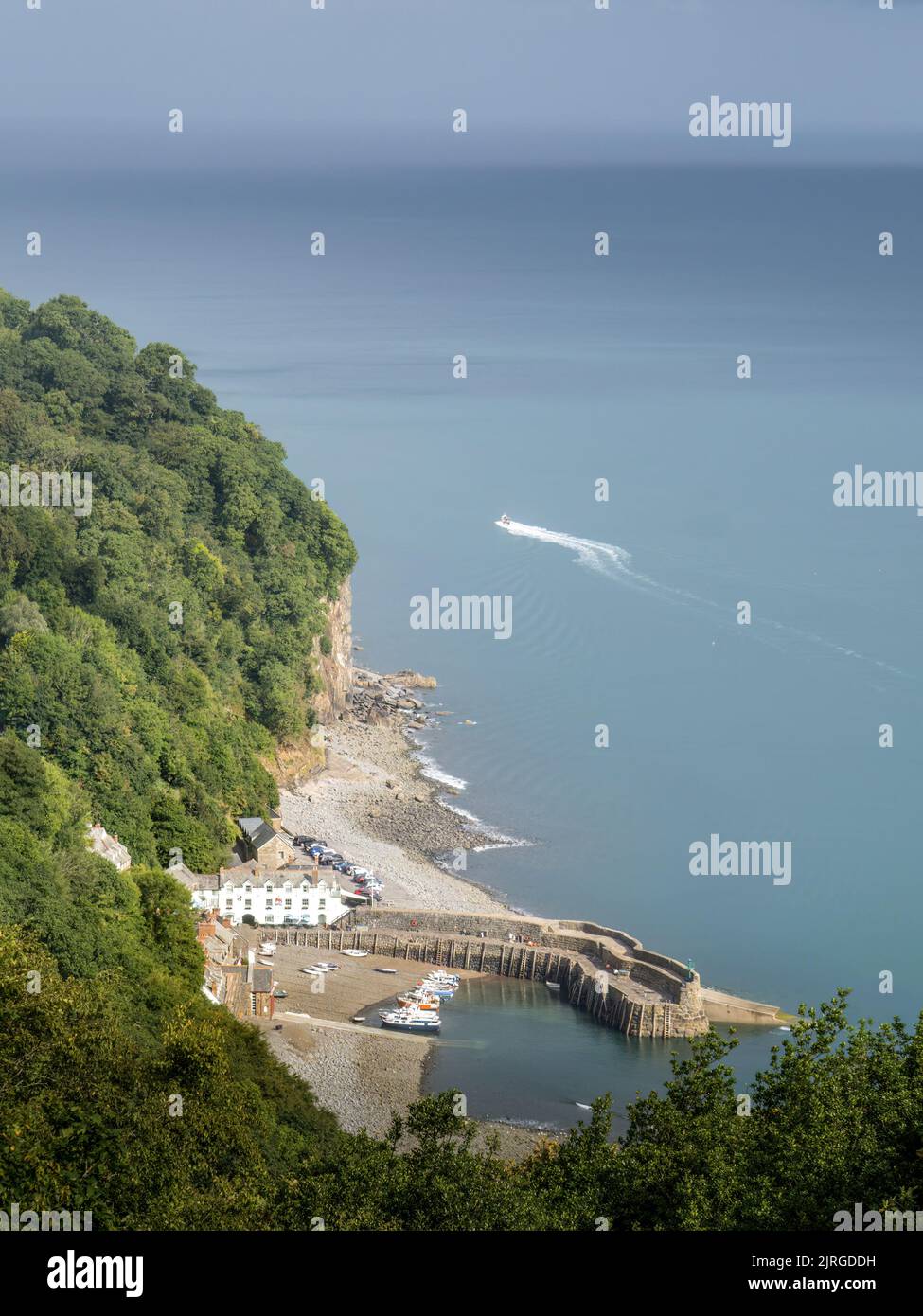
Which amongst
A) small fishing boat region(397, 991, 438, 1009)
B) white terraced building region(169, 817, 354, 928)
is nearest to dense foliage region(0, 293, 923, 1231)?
white terraced building region(169, 817, 354, 928)

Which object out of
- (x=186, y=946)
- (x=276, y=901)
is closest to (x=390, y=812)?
(x=276, y=901)

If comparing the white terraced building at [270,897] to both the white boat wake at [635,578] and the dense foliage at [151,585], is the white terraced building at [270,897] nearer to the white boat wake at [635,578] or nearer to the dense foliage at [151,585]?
the dense foliage at [151,585]

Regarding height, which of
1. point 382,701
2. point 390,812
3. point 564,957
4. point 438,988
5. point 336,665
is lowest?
point 438,988

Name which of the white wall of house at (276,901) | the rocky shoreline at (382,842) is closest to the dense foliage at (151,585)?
the white wall of house at (276,901)

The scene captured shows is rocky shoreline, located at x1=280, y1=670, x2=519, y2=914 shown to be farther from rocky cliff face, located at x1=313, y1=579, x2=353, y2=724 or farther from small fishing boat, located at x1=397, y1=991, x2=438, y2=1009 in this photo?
small fishing boat, located at x1=397, y1=991, x2=438, y2=1009

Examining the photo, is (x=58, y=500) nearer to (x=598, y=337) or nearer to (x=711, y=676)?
(x=711, y=676)

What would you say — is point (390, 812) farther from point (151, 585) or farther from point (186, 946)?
point (186, 946)
